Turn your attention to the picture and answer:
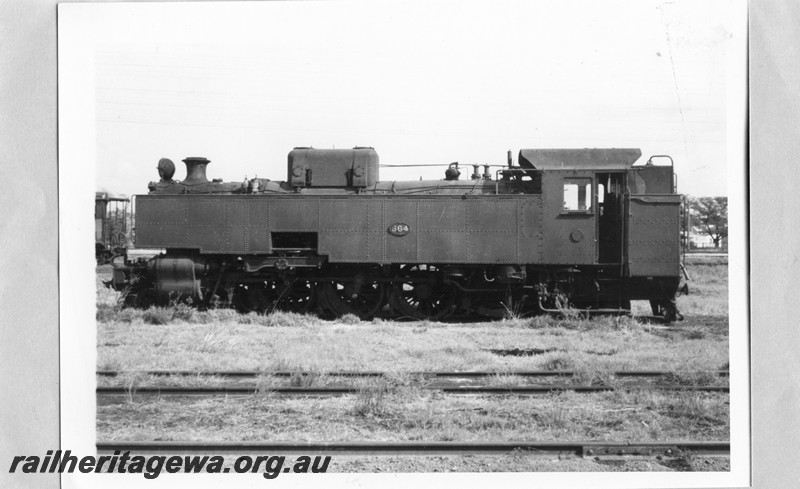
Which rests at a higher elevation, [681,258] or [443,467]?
[681,258]

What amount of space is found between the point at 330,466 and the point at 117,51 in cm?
501

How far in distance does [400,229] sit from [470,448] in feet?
19.7

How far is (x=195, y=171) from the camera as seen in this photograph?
39.1 feet

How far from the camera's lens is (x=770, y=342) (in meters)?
6.21

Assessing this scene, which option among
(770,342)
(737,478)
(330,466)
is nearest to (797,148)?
(770,342)

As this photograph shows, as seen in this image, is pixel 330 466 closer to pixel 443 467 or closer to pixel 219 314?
pixel 443 467

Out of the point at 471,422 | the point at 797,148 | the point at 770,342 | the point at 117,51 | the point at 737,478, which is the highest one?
the point at 117,51

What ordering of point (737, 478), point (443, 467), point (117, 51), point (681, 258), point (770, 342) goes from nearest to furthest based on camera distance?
point (443, 467), point (737, 478), point (770, 342), point (117, 51), point (681, 258)

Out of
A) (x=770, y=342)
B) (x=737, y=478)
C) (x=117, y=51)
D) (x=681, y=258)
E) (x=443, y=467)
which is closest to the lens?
(x=443, y=467)

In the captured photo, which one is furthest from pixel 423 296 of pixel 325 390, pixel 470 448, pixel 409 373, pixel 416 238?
pixel 470 448

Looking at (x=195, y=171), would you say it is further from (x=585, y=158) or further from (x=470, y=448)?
(x=470, y=448)

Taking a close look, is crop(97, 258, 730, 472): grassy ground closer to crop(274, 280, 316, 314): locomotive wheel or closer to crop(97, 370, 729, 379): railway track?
crop(97, 370, 729, 379): railway track

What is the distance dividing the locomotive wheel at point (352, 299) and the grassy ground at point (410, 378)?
1.64ft

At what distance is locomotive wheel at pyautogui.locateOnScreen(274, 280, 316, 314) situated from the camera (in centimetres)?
1187
